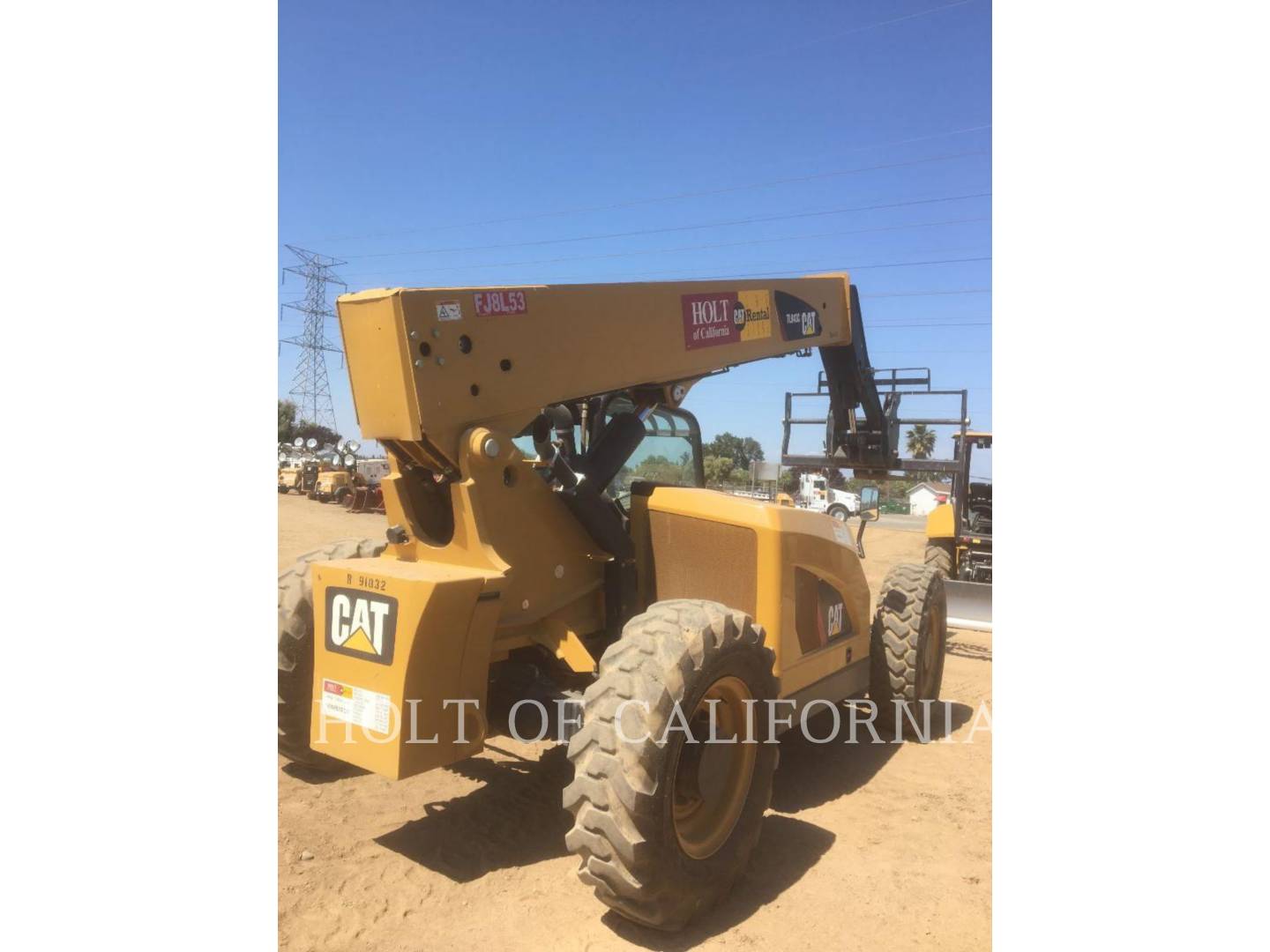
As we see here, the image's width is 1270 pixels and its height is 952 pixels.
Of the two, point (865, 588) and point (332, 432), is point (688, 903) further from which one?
point (332, 432)

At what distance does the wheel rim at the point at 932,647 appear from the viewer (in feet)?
19.3

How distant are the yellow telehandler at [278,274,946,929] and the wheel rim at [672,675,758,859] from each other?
0.4 inches

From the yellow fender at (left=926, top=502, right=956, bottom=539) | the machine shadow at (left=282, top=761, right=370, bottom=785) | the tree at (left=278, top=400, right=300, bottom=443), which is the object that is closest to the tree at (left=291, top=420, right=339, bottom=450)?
the tree at (left=278, top=400, right=300, bottom=443)

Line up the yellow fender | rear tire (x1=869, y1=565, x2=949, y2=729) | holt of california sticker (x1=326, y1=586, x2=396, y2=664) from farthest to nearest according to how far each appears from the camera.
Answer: the yellow fender < rear tire (x1=869, y1=565, x2=949, y2=729) < holt of california sticker (x1=326, y1=586, x2=396, y2=664)

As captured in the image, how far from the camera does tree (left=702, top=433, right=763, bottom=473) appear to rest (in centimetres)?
560

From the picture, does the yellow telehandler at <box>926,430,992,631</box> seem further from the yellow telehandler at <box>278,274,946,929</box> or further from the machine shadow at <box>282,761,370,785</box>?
the machine shadow at <box>282,761,370,785</box>

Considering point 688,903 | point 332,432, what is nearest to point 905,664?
point 688,903

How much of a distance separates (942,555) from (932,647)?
5.74 metres

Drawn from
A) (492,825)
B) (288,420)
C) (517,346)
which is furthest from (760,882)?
(288,420)

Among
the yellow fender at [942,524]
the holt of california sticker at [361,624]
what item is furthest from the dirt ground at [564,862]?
the yellow fender at [942,524]

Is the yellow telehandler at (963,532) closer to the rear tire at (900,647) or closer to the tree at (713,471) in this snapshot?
the rear tire at (900,647)

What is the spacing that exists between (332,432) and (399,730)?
41.0 meters

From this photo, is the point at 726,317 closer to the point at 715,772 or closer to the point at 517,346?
the point at 517,346

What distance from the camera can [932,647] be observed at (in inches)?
239
